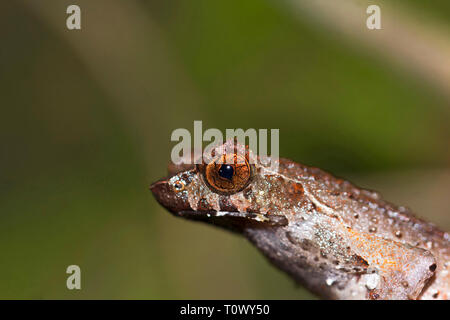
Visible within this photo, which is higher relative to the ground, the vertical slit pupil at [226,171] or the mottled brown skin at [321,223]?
the vertical slit pupil at [226,171]

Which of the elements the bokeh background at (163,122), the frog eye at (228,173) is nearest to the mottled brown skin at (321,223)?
the frog eye at (228,173)

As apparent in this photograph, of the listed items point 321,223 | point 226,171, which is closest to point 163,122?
point 226,171

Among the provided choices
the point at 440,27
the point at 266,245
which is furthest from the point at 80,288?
the point at 440,27

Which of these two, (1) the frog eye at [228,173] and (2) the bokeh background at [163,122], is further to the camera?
(2) the bokeh background at [163,122]

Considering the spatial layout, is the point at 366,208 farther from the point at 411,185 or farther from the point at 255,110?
the point at 255,110

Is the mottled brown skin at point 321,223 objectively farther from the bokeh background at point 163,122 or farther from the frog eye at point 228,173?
the bokeh background at point 163,122

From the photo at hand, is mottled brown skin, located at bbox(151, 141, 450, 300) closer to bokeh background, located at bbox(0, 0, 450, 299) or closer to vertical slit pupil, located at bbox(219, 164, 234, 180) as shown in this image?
vertical slit pupil, located at bbox(219, 164, 234, 180)

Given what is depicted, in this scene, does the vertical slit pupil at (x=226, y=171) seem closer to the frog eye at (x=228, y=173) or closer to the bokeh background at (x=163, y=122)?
the frog eye at (x=228, y=173)
